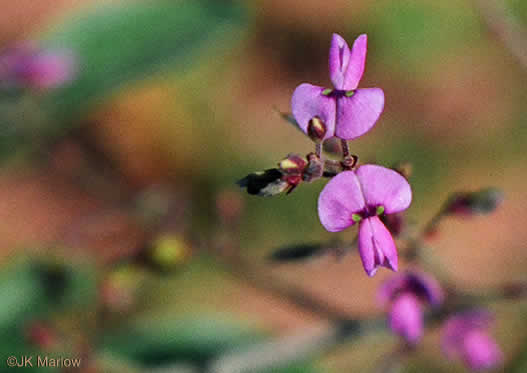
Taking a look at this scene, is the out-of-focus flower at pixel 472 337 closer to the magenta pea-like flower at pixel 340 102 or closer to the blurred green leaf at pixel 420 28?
the magenta pea-like flower at pixel 340 102

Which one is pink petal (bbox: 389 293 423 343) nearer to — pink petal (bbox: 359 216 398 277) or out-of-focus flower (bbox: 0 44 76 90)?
pink petal (bbox: 359 216 398 277)

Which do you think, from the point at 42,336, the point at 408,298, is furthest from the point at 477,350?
the point at 42,336

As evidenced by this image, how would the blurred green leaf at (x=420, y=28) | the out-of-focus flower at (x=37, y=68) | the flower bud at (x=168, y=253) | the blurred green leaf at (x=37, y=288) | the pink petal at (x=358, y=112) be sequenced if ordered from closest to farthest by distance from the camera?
the pink petal at (x=358, y=112) → the flower bud at (x=168, y=253) → the blurred green leaf at (x=37, y=288) → the out-of-focus flower at (x=37, y=68) → the blurred green leaf at (x=420, y=28)

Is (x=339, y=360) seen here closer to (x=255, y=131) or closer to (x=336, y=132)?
(x=255, y=131)

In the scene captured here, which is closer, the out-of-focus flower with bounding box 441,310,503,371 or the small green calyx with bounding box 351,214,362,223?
the small green calyx with bounding box 351,214,362,223

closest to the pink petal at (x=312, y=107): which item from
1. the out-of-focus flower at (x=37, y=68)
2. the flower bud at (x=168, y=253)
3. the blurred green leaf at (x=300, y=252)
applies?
the blurred green leaf at (x=300, y=252)

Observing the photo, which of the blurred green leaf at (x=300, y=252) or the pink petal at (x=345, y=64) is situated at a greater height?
the pink petal at (x=345, y=64)

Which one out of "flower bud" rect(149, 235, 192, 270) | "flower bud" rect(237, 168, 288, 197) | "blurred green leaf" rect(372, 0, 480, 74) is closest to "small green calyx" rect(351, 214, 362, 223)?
"flower bud" rect(237, 168, 288, 197)
